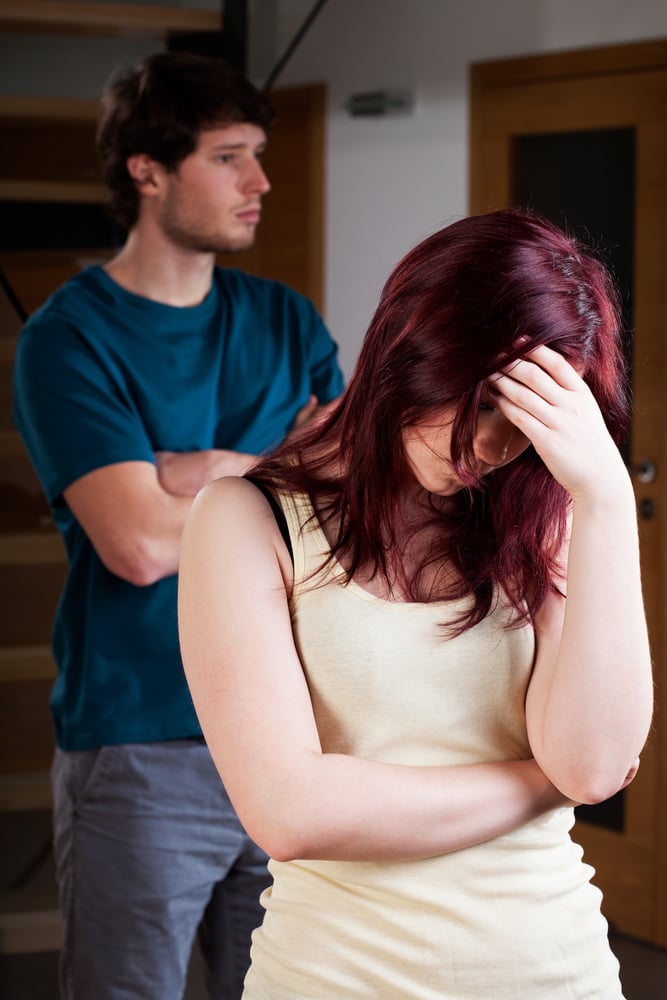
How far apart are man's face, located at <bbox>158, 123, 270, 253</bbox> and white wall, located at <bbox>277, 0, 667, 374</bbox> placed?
2058 millimetres

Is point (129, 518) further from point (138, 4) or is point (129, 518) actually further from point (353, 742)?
point (138, 4)

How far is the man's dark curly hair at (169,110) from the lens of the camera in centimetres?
203

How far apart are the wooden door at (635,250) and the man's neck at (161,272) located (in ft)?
6.04

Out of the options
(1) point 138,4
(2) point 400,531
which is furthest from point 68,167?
(2) point 400,531

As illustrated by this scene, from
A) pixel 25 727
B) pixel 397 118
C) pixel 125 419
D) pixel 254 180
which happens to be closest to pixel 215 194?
pixel 254 180

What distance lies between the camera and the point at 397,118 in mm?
4270

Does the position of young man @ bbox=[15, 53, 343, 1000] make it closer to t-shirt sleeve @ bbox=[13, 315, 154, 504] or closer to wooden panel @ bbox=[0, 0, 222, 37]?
t-shirt sleeve @ bbox=[13, 315, 154, 504]

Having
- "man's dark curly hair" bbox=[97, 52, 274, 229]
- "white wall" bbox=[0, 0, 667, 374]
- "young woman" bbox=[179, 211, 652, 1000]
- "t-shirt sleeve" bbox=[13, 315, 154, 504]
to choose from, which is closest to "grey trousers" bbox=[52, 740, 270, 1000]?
"t-shirt sleeve" bbox=[13, 315, 154, 504]

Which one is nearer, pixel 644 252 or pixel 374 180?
pixel 644 252

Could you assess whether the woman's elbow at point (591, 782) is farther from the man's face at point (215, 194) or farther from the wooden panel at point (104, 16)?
the wooden panel at point (104, 16)

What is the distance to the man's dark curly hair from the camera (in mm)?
2033

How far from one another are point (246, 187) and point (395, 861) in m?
1.27

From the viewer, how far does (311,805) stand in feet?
3.47

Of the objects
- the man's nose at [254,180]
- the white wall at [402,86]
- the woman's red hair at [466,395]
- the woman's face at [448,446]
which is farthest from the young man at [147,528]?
the white wall at [402,86]
